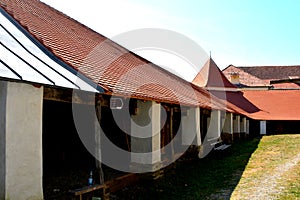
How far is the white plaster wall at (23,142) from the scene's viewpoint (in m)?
4.66

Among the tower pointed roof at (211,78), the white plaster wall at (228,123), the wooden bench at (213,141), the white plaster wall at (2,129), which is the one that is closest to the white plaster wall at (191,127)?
the wooden bench at (213,141)

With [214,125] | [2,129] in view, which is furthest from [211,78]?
[2,129]

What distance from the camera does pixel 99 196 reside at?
614 cm

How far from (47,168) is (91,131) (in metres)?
1.50

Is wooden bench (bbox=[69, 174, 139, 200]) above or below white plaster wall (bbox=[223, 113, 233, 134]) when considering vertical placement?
below

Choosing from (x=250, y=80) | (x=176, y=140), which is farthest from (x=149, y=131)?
(x=250, y=80)

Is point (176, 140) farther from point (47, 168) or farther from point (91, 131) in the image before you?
point (47, 168)

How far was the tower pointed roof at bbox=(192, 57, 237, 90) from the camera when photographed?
2549 centimetres

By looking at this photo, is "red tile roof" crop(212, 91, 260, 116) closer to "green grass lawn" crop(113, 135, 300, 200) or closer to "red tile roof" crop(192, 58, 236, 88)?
"red tile roof" crop(192, 58, 236, 88)

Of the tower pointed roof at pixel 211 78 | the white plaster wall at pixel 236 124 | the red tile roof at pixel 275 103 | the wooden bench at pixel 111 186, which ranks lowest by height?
the wooden bench at pixel 111 186

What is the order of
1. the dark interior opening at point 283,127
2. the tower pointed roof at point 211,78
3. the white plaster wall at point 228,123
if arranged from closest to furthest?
the white plaster wall at point 228,123
the dark interior opening at point 283,127
the tower pointed roof at point 211,78

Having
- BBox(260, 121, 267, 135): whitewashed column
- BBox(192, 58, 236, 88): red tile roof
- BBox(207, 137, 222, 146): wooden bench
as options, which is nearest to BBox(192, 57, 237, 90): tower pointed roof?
BBox(192, 58, 236, 88): red tile roof

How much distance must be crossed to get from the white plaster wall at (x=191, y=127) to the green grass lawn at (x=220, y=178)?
34.6 inches

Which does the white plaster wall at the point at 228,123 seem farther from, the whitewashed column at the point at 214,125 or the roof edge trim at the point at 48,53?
the roof edge trim at the point at 48,53
